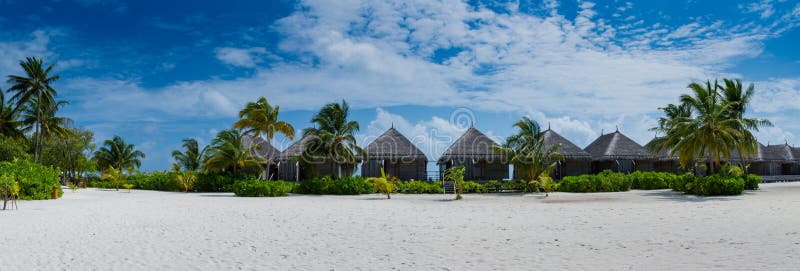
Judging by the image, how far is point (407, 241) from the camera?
28.2 feet

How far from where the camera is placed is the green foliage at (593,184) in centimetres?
2502

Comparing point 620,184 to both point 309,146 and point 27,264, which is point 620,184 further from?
point 27,264

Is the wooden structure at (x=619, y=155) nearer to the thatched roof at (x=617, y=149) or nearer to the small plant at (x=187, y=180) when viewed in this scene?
the thatched roof at (x=617, y=149)

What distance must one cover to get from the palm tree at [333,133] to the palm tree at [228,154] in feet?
15.5

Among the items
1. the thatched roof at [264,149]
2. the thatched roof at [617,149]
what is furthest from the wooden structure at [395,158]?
the thatched roof at [617,149]

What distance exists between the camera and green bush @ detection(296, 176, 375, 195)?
23.9m

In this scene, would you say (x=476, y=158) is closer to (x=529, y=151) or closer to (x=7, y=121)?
(x=529, y=151)

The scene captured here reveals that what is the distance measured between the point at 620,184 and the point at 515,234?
61.5 ft

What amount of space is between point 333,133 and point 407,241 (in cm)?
1614

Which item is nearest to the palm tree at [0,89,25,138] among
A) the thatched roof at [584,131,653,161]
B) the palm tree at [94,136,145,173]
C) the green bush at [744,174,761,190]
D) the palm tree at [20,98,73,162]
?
the palm tree at [20,98,73,162]

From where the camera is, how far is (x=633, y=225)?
1048cm

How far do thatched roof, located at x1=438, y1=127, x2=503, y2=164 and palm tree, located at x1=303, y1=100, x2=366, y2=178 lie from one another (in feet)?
20.6

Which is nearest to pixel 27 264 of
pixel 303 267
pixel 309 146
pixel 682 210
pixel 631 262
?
pixel 303 267

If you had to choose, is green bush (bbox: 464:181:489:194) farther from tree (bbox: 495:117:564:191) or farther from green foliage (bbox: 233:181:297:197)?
green foliage (bbox: 233:181:297:197)
